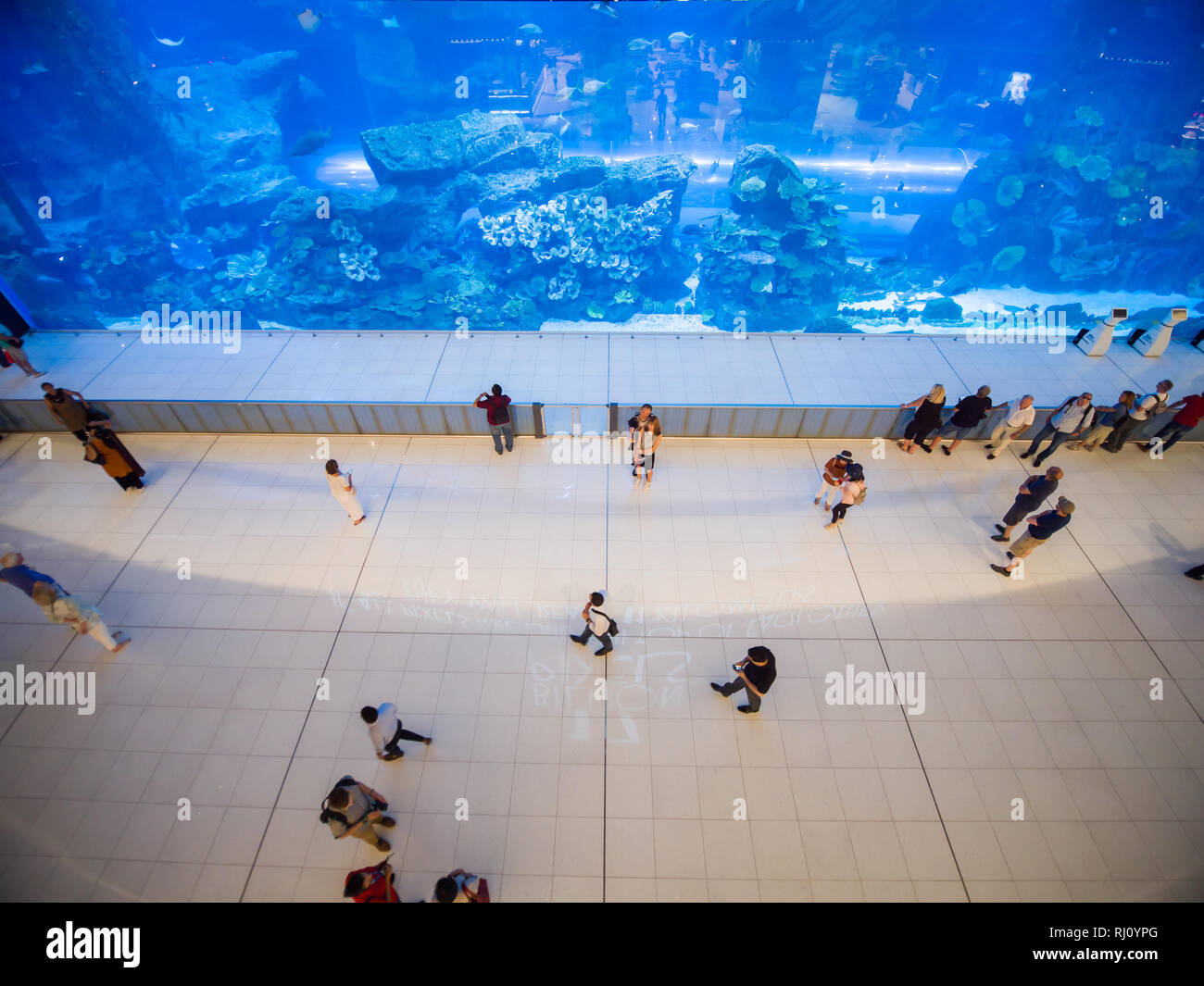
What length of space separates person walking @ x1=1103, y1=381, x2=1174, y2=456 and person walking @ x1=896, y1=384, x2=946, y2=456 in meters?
3.03

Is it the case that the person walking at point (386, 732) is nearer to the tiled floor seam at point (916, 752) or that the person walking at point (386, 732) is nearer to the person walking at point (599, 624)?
the person walking at point (599, 624)

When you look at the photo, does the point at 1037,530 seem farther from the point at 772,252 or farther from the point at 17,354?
the point at 772,252

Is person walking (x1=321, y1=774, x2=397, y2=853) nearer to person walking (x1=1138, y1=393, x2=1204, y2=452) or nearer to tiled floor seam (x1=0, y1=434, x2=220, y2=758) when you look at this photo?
tiled floor seam (x1=0, y1=434, x2=220, y2=758)

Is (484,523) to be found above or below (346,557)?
above

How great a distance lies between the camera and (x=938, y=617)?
7.11 metres

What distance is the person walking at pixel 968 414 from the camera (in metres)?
8.34

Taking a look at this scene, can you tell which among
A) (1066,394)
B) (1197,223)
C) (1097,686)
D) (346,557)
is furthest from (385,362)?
(1197,223)

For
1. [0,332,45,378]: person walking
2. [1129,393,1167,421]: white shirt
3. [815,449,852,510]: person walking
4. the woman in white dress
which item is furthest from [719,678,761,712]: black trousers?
[0,332,45,378]: person walking

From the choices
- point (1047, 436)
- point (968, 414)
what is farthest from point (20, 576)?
point (1047, 436)

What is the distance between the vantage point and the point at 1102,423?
8969 millimetres

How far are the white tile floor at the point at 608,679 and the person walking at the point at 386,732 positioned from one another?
0.29 metres

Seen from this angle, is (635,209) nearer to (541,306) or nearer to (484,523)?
(541,306)
